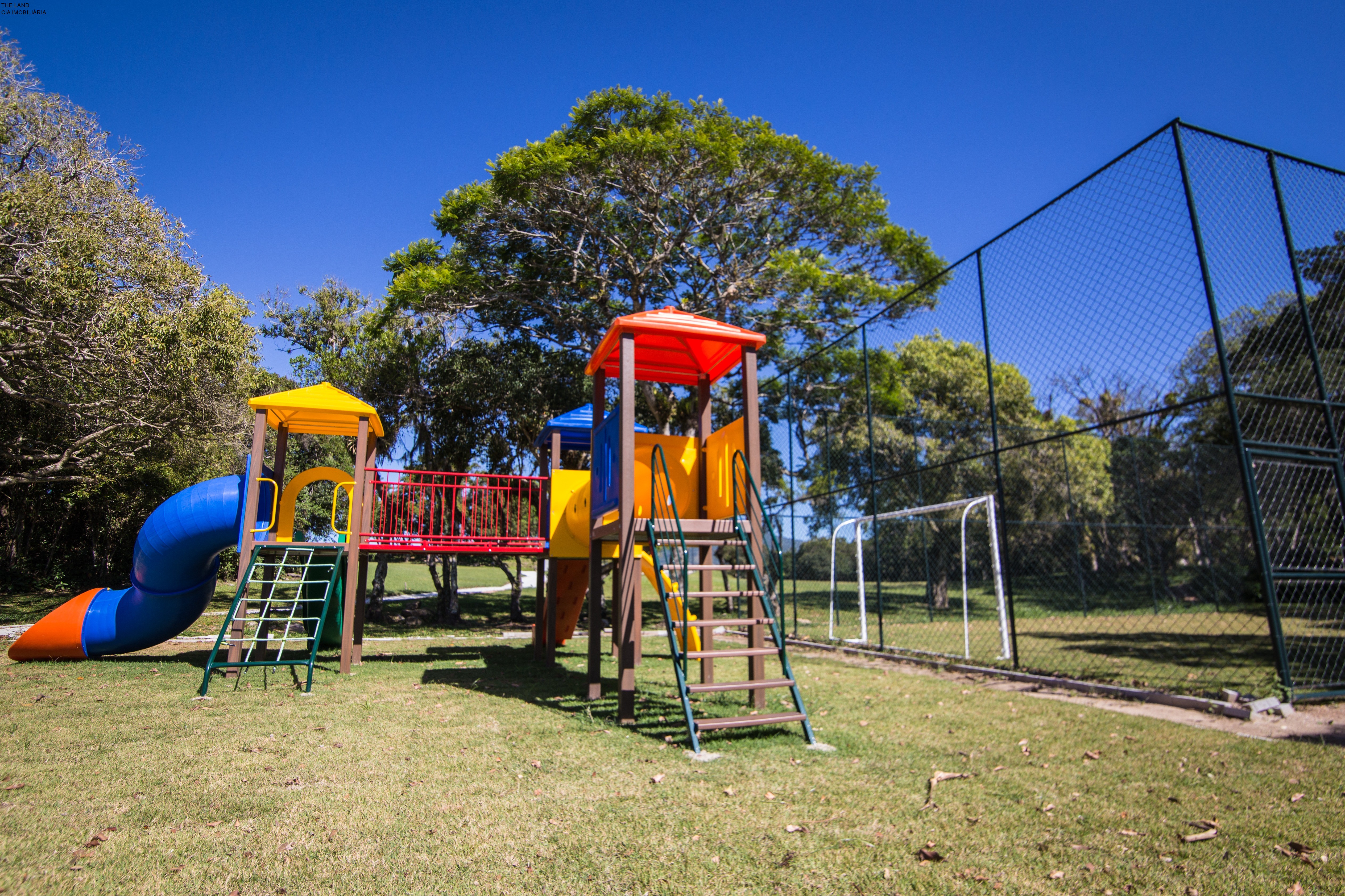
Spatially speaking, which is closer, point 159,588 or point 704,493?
point 704,493

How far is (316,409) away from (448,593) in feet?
27.9

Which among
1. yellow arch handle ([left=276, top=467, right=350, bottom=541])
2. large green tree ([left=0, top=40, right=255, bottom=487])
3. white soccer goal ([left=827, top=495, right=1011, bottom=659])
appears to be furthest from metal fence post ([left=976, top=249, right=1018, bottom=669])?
large green tree ([left=0, top=40, right=255, bottom=487])

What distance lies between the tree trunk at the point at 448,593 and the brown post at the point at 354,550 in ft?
22.0

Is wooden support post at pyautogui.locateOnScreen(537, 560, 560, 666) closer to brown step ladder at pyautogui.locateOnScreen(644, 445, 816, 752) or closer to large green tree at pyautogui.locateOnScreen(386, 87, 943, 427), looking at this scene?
brown step ladder at pyautogui.locateOnScreen(644, 445, 816, 752)

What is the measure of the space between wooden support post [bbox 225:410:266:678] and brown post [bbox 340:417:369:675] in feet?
3.67

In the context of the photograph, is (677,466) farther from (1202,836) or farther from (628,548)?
(1202,836)

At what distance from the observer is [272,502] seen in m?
9.54

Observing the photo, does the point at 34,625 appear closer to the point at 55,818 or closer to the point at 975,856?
the point at 55,818

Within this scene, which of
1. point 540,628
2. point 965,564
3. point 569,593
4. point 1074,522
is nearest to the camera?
point 965,564

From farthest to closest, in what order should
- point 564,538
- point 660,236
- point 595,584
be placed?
point 660,236 → point 564,538 → point 595,584

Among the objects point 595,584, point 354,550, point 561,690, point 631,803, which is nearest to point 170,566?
point 354,550

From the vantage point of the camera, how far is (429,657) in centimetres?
1072

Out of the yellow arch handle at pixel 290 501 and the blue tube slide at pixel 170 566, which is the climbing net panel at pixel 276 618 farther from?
the blue tube slide at pixel 170 566

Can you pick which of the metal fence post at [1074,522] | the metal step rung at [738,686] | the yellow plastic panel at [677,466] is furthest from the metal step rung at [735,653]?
the metal fence post at [1074,522]
